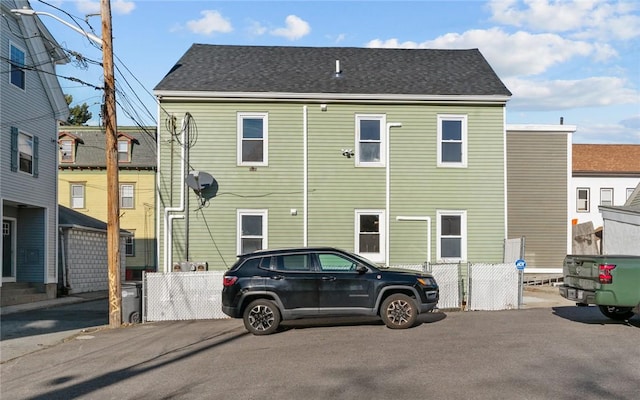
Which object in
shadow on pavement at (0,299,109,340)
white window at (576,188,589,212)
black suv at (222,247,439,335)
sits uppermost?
white window at (576,188,589,212)

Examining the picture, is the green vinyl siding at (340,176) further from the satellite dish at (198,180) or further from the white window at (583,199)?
the white window at (583,199)

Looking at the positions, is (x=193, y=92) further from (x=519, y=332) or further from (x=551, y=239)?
(x=551, y=239)

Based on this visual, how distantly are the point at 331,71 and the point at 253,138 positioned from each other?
3.65 meters

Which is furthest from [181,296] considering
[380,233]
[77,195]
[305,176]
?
[77,195]

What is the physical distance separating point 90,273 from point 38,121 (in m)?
8.16

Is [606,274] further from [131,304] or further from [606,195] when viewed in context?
[606,195]

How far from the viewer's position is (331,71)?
20656 millimetres

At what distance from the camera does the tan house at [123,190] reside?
128 ft

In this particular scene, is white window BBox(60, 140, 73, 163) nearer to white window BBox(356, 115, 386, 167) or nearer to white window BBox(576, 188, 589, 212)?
white window BBox(356, 115, 386, 167)

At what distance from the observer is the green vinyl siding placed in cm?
1900

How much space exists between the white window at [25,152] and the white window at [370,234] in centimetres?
1186

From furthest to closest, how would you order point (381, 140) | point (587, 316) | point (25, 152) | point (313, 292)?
point (25, 152) → point (381, 140) → point (587, 316) → point (313, 292)

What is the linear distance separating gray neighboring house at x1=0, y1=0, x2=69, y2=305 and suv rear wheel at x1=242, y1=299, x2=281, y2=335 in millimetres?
11299

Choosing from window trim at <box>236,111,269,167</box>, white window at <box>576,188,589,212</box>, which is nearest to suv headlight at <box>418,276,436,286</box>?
window trim at <box>236,111,269,167</box>
